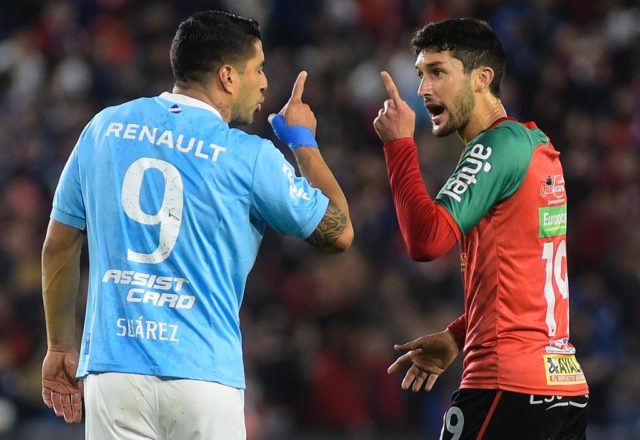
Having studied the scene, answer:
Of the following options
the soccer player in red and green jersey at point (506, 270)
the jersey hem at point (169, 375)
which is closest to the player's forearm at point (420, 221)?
the soccer player in red and green jersey at point (506, 270)

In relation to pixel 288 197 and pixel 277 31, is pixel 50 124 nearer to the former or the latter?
pixel 277 31

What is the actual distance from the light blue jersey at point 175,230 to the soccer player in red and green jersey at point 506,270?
513 millimetres

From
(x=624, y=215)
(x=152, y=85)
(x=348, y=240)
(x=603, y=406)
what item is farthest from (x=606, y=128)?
(x=348, y=240)

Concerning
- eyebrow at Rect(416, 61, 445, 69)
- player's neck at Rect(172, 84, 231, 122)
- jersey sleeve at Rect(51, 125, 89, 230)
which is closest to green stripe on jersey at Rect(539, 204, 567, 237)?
eyebrow at Rect(416, 61, 445, 69)

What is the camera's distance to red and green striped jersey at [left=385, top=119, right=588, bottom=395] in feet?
14.6

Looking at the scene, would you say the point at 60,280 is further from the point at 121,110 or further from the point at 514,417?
the point at 514,417

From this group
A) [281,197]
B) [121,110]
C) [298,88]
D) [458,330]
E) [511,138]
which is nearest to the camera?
[281,197]

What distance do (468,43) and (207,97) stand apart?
3.60 feet

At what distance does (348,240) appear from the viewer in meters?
4.37

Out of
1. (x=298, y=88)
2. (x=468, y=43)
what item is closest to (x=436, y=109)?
(x=468, y=43)

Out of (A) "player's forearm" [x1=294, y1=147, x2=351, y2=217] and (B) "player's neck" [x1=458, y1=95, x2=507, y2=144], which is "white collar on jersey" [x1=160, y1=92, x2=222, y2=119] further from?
(B) "player's neck" [x1=458, y1=95, x2=507, y2=144]

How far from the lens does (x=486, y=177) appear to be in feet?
14.7

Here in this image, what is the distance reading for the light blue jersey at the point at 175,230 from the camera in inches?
163

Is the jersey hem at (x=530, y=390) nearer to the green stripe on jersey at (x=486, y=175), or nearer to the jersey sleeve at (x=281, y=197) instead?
the green stripe on jersey at (x=486, y=175)
